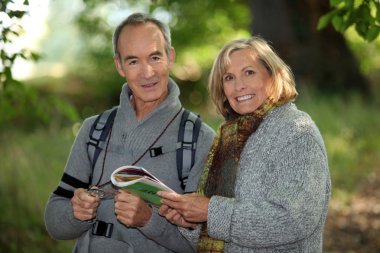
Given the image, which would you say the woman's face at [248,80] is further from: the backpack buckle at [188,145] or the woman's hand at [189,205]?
the woman's hand at [189,205]

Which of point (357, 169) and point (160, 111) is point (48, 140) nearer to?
point (357, 169)

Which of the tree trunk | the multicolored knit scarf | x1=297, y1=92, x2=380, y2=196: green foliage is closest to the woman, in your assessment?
the multicolored knit scarf

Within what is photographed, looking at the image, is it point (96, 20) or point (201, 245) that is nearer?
point (201, 245)

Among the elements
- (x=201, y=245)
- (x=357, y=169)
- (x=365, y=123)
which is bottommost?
(x=201, y=245)

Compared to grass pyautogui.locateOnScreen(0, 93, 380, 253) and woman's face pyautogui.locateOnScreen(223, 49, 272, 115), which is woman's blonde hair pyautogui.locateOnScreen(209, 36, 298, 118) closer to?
woman's face pyautogui.locateOnScreen(223, 49, 272, 115)

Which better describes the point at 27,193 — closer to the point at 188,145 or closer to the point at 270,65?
the point at 188,145

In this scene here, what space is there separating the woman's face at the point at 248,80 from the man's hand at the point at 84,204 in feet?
3.17

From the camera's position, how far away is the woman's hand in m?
2.73

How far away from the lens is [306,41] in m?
11.0

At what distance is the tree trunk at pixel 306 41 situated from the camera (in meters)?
10.9

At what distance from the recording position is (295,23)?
430 inches

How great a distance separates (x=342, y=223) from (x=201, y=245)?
4.49 meters

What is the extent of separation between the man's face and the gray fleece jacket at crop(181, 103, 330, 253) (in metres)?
0.81

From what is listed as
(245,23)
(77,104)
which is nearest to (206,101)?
(245,23)
